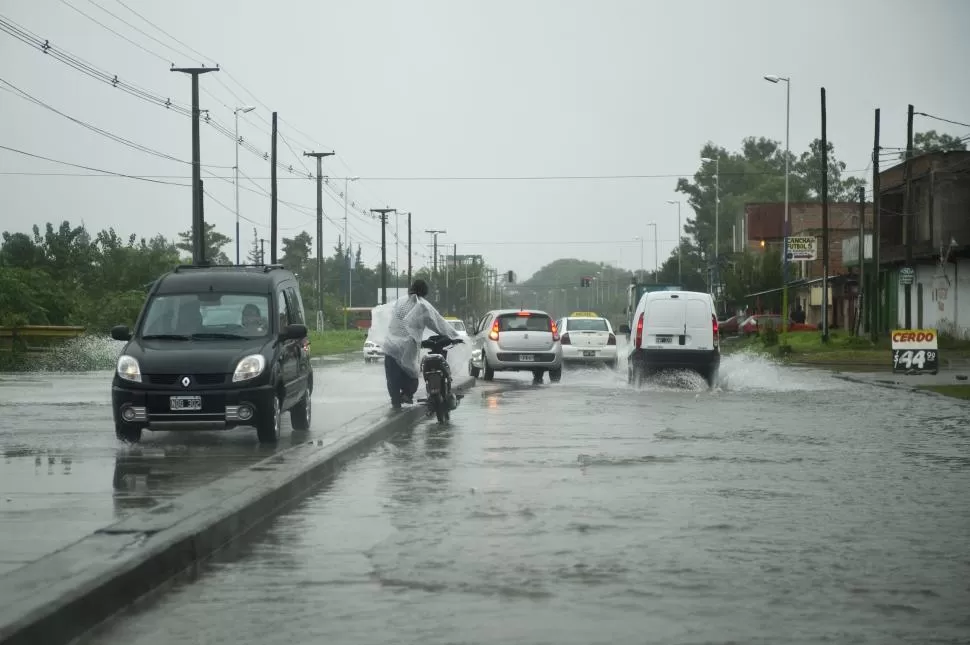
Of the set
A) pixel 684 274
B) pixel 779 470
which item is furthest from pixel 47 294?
pixel 684 274

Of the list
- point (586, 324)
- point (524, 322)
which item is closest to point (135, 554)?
point (524, 322)

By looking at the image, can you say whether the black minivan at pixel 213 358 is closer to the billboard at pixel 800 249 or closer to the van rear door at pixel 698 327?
the van rear door at pixel 698 327

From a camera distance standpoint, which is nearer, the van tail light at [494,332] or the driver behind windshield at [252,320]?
the driver behind windshield at [252,320]

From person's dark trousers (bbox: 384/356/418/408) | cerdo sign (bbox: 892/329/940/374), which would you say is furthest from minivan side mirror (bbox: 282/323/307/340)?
cerdo sign (bbox: 892/329/940/374)

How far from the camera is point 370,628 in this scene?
6.49m

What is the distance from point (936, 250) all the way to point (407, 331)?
43311 millimetres

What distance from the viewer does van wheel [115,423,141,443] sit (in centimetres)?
1536

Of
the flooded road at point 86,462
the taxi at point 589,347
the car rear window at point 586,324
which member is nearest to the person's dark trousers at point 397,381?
the flooded road at point 86,462

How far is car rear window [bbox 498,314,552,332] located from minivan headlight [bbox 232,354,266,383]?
17.3 m

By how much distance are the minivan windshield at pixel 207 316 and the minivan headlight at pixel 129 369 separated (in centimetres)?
76

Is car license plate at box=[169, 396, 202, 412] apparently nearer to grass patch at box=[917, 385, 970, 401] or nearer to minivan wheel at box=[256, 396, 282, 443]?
minivan wheel at box=[256, 396, 282, 443]

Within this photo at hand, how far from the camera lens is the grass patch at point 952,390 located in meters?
25.5

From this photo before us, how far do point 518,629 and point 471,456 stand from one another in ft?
27.1

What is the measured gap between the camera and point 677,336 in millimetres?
28766
